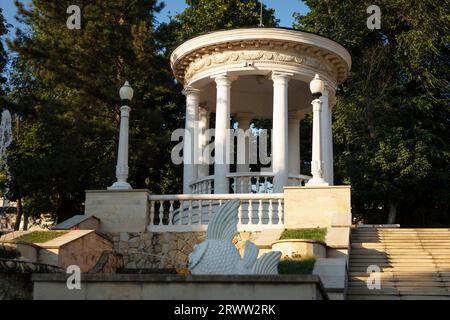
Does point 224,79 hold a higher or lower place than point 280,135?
higher

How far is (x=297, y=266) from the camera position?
14.5 m

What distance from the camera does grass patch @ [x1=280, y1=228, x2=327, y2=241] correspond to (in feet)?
58.0

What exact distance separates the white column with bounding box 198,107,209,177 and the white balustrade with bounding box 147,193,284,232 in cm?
360

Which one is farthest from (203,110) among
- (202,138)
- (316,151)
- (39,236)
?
(39,236)

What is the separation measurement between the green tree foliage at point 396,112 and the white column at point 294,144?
552 centimetres

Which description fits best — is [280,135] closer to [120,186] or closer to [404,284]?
[120,186]

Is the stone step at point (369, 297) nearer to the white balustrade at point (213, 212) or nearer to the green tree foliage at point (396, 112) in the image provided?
the white balustrade at point (213, 212)

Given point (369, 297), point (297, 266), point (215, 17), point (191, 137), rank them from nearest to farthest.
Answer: point (369, 297), point (297, 266), point (191, 137), point (215, 17)

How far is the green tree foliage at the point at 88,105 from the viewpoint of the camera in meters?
31.3

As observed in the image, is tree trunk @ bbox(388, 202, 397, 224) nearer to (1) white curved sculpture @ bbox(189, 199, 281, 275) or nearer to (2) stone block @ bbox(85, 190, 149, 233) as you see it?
(2) stone block @ bbox(85, 190, 149, 233)

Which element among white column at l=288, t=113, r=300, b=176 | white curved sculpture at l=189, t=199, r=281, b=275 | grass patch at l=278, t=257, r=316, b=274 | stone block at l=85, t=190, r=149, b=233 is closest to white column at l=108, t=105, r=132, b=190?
stone block at l=85, t=190, r=149, b=233

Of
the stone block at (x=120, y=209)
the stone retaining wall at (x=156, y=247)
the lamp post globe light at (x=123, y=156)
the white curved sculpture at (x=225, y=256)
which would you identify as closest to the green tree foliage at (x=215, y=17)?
the lamp post globe light at (x=123, y=156)

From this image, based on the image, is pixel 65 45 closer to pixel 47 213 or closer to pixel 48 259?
pixel 47 213

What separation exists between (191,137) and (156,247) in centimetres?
603
